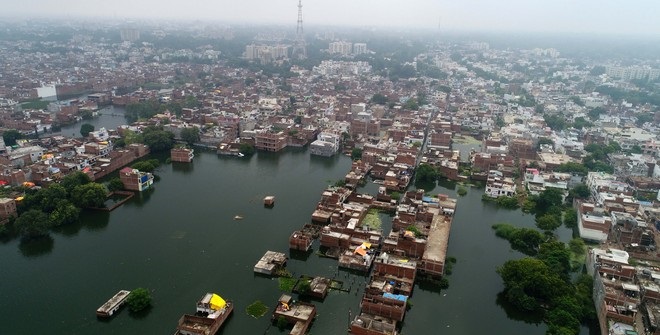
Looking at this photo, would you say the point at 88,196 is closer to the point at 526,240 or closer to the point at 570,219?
the point at 526,240

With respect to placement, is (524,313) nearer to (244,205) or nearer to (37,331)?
(244,205)

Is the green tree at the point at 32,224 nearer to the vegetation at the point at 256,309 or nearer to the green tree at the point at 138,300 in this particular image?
the green tree at the point at 138,300

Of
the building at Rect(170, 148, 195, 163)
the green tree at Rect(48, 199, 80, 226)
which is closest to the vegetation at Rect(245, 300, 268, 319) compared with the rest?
the green tree at Rect(48, 199, 80, 226)

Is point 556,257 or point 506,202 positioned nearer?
point 556,257

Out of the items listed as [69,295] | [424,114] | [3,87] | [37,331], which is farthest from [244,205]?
[3,87]

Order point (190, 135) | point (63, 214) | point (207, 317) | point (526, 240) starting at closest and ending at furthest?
1. point (207, 317)
2. point (526, 240)
3. point (63, 214)
4. point (190, 135)

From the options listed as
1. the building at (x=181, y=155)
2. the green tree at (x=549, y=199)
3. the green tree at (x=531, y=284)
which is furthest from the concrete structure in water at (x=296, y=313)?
the building at (x=181, y=155)

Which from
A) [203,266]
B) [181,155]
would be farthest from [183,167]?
[203,266]
